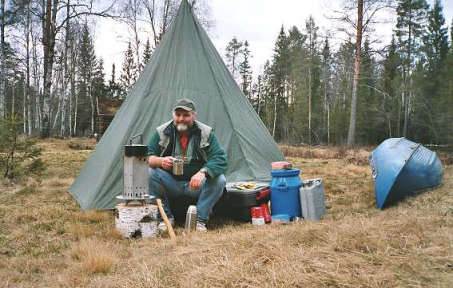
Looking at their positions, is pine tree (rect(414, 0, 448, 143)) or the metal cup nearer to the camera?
the metal cup

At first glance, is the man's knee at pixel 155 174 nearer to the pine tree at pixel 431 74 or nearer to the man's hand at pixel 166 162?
the man's hand at pixel 166 162

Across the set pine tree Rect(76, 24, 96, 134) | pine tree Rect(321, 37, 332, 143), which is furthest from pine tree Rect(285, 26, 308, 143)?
pine tree Rect(76, 24, 96, 134)

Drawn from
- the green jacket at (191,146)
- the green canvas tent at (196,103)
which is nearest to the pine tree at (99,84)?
the green canvas tent at (196,103)

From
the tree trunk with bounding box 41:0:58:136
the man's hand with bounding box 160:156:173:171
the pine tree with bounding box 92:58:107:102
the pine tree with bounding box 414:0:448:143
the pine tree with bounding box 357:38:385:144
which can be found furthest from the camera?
the pine tree with bounding box 92:58:107:102

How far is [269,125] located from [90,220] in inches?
1012

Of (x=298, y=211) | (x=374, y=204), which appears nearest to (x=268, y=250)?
(x=298, y=211)

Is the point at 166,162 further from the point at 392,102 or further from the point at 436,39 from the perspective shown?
the point at 436,39

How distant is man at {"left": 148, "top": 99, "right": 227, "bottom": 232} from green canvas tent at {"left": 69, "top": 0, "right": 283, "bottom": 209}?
1.08 m

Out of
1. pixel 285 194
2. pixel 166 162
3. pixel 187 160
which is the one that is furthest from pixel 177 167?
pixel 285 194

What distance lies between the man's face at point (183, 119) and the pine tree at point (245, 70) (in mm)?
27119

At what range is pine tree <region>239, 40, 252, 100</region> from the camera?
100ft

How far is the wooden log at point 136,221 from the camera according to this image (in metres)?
3.15

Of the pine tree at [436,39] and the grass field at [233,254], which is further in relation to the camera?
the pine tree at [436,39]

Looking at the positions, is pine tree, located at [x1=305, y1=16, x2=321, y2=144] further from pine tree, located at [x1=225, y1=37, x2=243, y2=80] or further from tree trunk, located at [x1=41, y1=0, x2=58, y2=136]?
tree trunk, located at [x1=41, y1=0, x2=58, y2=136]
